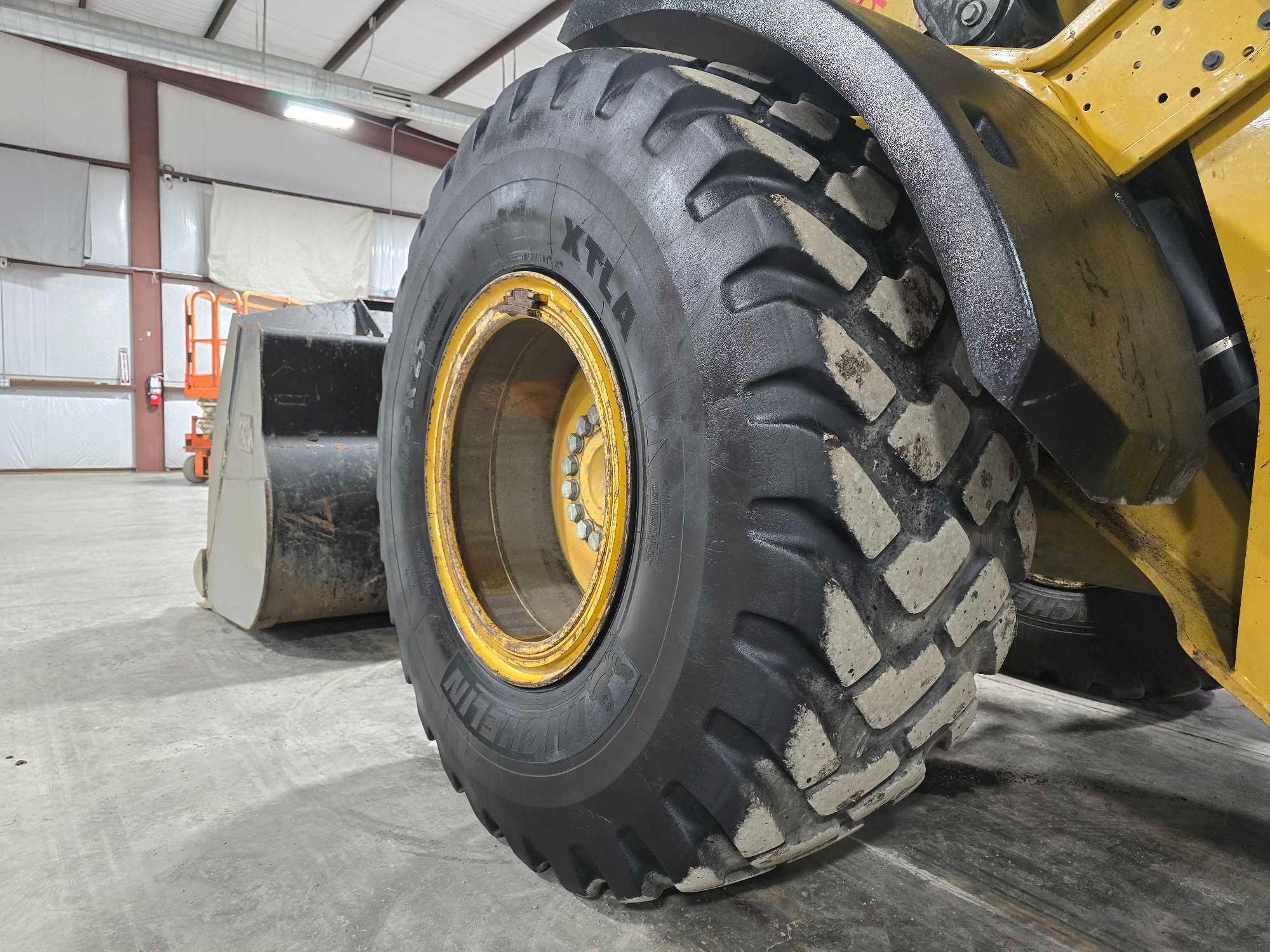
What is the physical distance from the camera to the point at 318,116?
11.9 meters

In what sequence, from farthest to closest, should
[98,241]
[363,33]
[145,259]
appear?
[145,259]
[98,241]
[363,33]

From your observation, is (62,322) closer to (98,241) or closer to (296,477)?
(98,241)

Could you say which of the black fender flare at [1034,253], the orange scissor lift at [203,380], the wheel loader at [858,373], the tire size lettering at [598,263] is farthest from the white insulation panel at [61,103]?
the black fender flare at [1034,253]

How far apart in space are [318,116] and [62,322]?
5103mm

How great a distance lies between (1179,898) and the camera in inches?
58.8

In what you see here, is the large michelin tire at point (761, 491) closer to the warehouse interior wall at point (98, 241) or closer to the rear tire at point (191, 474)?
the rear tire at point (191, 474)

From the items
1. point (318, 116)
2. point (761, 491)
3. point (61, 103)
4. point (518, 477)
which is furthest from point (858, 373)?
point (61, 103)

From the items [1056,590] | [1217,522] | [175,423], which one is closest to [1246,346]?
[1217,522]

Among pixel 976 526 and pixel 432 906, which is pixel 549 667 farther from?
pixel 976 526

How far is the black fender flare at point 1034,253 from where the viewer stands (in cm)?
84

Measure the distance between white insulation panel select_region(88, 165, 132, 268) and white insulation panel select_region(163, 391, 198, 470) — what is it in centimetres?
218

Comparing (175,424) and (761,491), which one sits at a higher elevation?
(761,491)

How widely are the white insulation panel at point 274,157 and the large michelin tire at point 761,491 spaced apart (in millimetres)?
14410

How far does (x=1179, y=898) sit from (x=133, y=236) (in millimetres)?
15295
